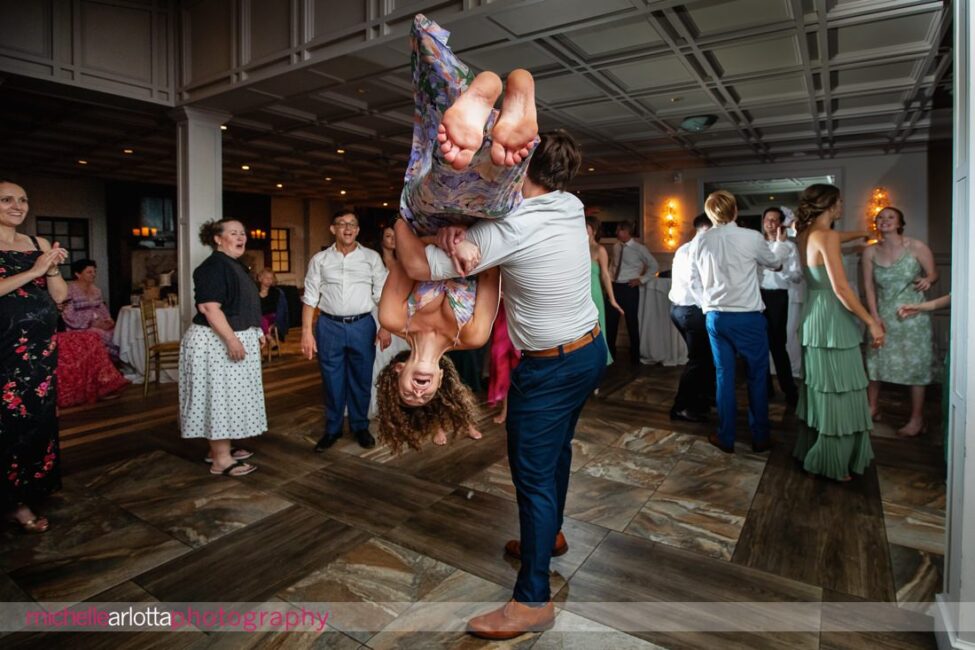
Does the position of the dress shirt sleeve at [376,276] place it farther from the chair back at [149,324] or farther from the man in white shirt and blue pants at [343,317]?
the chair back at [149,324]

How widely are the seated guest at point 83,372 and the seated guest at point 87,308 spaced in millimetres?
725

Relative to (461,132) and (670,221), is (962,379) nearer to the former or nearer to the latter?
(461,132)

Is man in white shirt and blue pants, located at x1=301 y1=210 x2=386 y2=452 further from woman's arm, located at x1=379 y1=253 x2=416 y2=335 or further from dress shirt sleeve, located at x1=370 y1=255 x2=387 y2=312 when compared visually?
woman's arm, located at x1=379 y1=253 x2=416 y2=335

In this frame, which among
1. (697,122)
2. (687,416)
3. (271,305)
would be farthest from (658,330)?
(271,305)

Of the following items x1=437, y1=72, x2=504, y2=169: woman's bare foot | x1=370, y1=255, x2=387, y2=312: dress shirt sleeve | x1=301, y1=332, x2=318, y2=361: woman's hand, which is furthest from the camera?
x1=370, y1=255, x2=387, y2=312: dress shirt sleeve

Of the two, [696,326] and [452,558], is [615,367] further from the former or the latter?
[452,558]

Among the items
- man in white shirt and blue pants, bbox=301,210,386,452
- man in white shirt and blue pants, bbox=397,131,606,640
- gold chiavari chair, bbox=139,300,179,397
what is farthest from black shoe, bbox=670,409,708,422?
gold chiavari chair, bbox=139,300,179,397

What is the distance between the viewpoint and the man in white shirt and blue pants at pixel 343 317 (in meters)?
3.62

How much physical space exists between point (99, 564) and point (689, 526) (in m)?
2.69

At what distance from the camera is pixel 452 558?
232 cm

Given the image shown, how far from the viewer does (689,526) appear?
2.60 metres

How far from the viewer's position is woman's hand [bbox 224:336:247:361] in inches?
122

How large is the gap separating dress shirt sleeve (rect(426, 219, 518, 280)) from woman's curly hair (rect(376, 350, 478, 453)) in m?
0.38

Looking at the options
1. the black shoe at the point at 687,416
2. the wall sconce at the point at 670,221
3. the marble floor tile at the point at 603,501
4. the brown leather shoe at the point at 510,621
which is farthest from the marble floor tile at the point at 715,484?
the wall sconce at the point at 670,221
